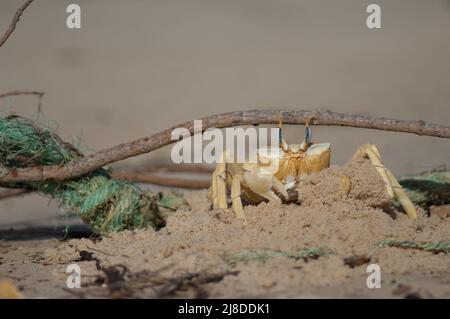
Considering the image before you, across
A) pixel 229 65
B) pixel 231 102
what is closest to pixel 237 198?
pixel 231 102

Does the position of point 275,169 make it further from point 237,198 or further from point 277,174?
point 237,198

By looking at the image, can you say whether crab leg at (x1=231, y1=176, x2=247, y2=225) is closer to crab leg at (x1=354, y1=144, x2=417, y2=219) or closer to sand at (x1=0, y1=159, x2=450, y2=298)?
sand at (x1=0, y1=159, x2=450, y2=298)

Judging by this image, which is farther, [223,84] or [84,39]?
[84,39]

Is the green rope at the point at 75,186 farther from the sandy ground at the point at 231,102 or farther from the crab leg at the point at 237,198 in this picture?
the crab leg at the point at 237,198

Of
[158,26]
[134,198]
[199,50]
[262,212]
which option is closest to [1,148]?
[134,198]

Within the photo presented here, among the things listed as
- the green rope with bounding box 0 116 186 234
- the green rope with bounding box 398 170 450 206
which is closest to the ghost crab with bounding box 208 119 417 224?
the green rope with bounding box 398 170 450 206

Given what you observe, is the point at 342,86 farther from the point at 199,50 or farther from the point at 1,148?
the point at 1,148
